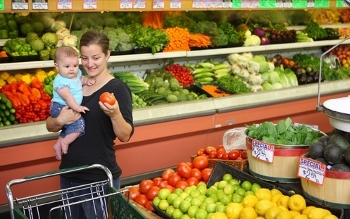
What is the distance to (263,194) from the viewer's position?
9.53 feet

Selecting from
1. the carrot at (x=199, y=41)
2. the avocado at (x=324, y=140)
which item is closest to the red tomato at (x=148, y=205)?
the avocado at (x=324, y=140)

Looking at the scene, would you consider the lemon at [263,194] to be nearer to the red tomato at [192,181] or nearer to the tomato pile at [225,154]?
the red tomato at [192,181]

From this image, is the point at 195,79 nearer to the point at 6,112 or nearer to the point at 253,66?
the point at 253,66

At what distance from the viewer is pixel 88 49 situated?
2994 mm

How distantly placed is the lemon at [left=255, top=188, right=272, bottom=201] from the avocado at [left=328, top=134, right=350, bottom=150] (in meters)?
0.46

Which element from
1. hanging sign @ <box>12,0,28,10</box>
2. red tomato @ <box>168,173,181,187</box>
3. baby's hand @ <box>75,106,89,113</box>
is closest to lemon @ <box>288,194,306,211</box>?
red tomato @ <box>168,173,181,187</box>

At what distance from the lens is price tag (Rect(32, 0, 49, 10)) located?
486 centimetres

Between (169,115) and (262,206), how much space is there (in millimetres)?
2975

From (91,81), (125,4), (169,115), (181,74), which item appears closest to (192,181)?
(91,81)

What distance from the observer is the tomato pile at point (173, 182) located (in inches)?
130

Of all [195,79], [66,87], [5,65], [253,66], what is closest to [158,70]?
[195,79]

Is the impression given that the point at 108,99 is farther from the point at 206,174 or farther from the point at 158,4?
the point at 158,4

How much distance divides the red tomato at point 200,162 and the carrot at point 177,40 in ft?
8.58

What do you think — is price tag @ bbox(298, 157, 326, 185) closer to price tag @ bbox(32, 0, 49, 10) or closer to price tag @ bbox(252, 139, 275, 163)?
price tag @ bbox(252, 139, 275, 163)
